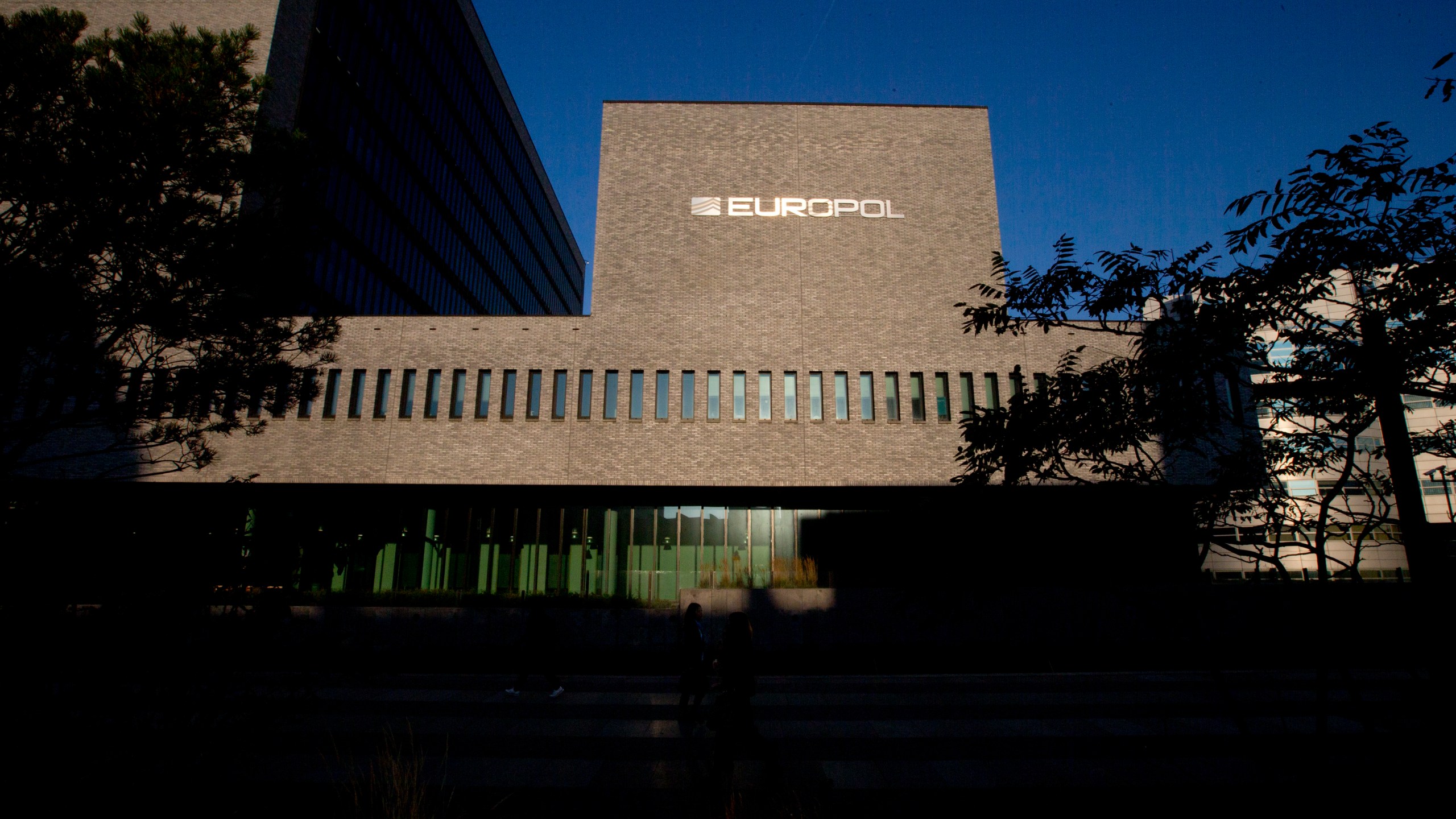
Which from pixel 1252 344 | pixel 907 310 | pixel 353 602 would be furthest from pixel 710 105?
pixel 1252 344

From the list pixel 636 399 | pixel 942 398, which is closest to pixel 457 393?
pixel 636 399

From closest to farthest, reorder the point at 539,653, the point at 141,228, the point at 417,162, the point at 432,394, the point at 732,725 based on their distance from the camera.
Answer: the point at 732,725
the point at 141,228
the point at 539,653
the point at 432,394
the point at 417,162

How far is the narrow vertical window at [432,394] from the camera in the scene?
25.2 m

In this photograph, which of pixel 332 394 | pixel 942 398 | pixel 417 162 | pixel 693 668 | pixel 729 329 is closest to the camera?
pixel 693 668

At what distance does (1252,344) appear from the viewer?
5969mm

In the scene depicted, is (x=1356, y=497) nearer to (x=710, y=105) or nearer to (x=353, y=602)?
(x=710, y=105)

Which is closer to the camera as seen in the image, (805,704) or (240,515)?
(240,515)

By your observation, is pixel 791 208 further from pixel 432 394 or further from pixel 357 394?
pixel 357 394

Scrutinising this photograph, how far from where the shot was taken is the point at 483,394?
2539 centimetres

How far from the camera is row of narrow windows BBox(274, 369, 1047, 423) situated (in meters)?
25.1

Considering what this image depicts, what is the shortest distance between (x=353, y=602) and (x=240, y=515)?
18306 millimetres

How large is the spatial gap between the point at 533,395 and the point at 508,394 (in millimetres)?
947

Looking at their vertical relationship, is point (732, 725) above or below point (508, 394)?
below

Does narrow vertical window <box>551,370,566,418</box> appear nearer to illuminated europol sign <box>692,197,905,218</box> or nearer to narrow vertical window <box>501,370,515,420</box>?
narrow vertical window <box>501,370,515,420</box>
